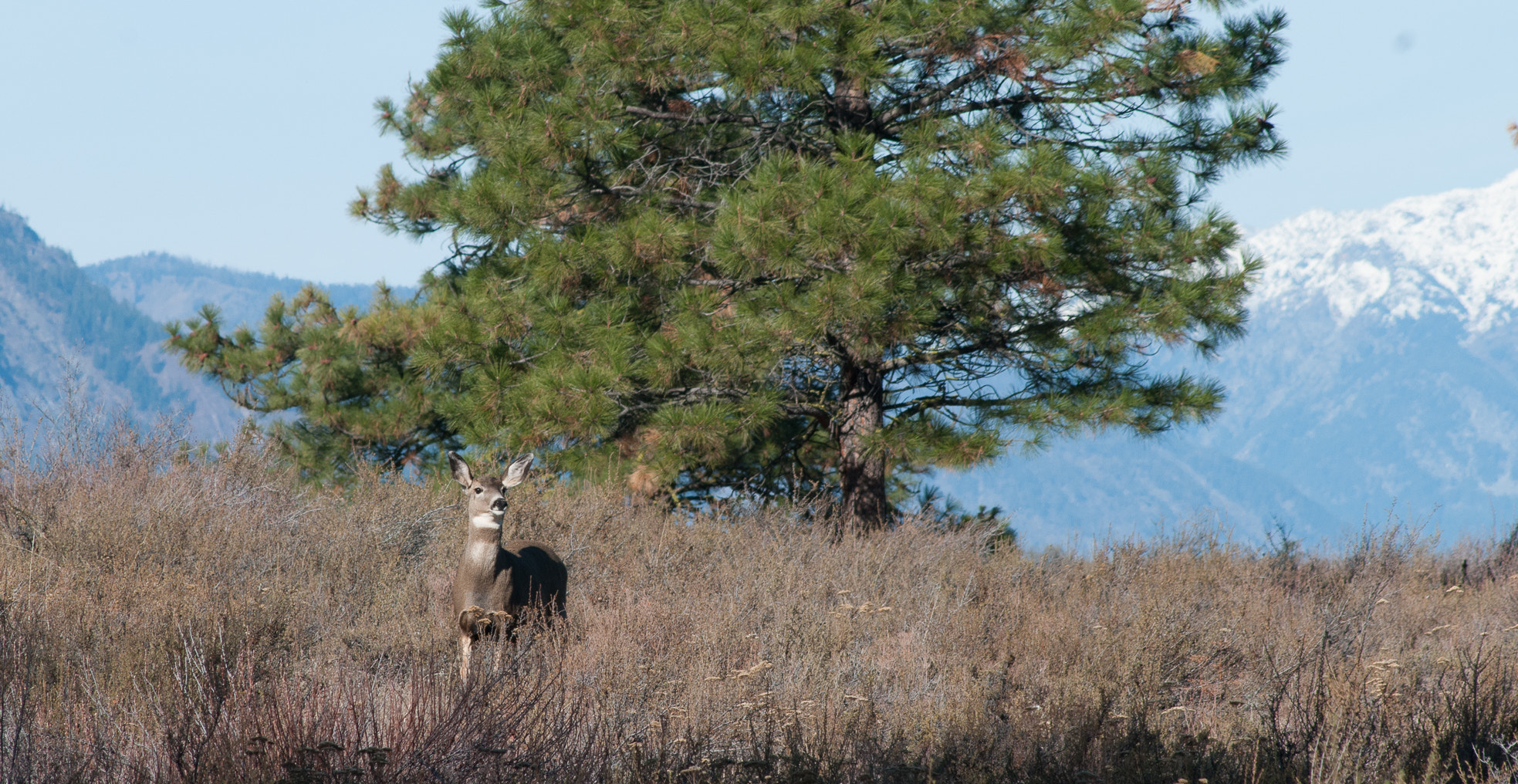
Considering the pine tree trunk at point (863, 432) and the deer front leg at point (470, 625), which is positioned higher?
the pine tree trunk at point (863, 432)

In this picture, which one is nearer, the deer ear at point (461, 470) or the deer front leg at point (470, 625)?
the deer front leg at point (470, 625)

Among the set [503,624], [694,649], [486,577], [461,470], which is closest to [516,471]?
[461,470]

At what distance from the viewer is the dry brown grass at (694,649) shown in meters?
3.57

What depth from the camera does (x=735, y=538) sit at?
8.38 m

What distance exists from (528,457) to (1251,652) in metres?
4.04

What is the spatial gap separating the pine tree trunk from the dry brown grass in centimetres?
110

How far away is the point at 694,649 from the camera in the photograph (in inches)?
225

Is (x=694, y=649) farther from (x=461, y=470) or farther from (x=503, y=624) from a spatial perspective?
(x=461, y=470)

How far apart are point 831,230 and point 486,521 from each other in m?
3.94

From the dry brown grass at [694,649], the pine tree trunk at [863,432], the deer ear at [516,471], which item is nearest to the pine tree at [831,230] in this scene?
the pine tree trunk at [863,432]

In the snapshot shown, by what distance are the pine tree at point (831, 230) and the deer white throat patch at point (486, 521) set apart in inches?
149

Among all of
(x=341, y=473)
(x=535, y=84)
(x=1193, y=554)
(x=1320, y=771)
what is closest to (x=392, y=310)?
(x=341, y=473)

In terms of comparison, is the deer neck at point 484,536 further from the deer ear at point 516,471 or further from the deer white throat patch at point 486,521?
the deer ear at point 516,471

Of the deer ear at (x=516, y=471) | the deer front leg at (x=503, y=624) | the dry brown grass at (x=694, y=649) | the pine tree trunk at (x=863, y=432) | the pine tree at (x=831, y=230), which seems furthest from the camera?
the pine tree trunk at (x=863, y=432)
